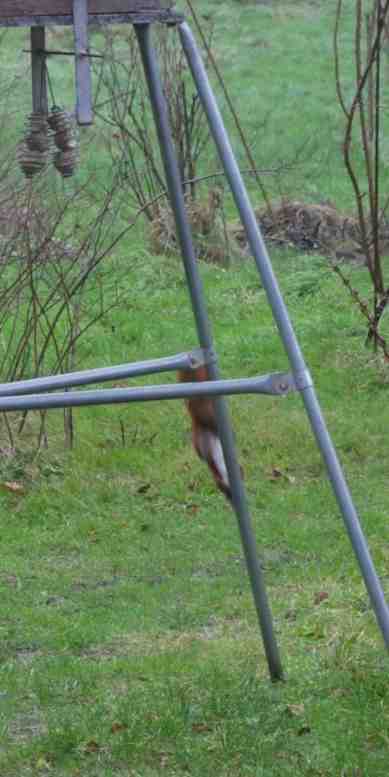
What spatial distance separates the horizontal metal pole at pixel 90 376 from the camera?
374 cm

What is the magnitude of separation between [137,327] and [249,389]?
6009 millimetres

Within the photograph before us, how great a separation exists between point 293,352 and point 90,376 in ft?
1.99

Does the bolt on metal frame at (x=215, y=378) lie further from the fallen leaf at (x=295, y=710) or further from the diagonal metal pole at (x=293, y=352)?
the fallen leaf at (x=295, y=710)

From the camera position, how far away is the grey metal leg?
12.8 feet

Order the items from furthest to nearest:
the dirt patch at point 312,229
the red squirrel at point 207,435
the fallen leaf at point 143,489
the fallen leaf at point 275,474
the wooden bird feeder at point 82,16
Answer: the dirt patch at point 312,229 < the fallen leaf at point 275,474 < the fallen leaf at point 143,489 < the red squirrel at point 207,435 < the wooden bird feeder at point 82,16

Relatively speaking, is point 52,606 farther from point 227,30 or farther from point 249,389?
point 227,30

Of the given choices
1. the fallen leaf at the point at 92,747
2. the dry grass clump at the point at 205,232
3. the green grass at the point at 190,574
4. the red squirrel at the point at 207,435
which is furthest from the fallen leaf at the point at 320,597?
the dry grass clump at the point at 205,232

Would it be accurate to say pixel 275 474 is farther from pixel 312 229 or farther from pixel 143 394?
pixel 312 229

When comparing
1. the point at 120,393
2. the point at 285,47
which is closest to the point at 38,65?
the point at 120,393

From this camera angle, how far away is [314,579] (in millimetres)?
5711

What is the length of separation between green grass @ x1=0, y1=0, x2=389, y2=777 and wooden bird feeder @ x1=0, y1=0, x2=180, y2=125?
6.05 feet

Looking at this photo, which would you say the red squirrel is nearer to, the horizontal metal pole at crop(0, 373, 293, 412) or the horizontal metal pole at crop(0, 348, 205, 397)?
the horizontal metal pole at crop(0, 348, 205, 397)

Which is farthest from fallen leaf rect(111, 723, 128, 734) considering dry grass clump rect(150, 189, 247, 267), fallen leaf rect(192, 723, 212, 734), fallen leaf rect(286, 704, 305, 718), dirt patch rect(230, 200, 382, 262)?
dirt patch rect(230, 200, 382, 262)

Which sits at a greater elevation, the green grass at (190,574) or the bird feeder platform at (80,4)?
the bird feeder platform at (80,4)
